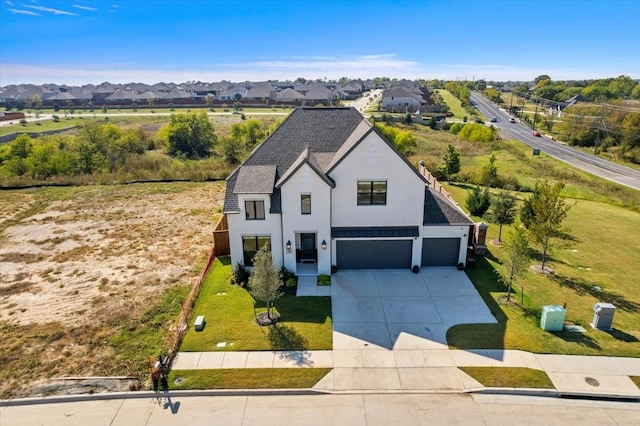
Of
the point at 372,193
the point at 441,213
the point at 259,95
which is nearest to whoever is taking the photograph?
the point at 372,193

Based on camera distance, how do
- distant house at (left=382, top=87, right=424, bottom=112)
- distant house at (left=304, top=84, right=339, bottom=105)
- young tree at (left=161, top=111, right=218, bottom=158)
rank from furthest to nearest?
distant house at (left=304, top=84, right=339, bottom=105) → distant house at (left=382, top=87, right=424, bottom=112) → young tree at (left=161, top=111, right=218, bottom=158)

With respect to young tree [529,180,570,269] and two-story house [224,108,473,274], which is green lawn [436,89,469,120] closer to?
young tree [529,180,570,269]

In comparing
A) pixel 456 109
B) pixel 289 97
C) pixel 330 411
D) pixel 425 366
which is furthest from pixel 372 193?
pixel 289 97

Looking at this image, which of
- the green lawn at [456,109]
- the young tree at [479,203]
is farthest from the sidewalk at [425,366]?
the green lawn at [456,109]

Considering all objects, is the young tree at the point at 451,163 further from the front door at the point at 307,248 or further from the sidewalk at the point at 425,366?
the sidewalk at the point at 425,366

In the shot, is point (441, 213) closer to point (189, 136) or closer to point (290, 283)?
point (290, 283)

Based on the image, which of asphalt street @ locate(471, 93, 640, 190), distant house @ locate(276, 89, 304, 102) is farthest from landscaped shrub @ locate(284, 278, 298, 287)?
distant house @ locate(276, 89, 304, 102)
